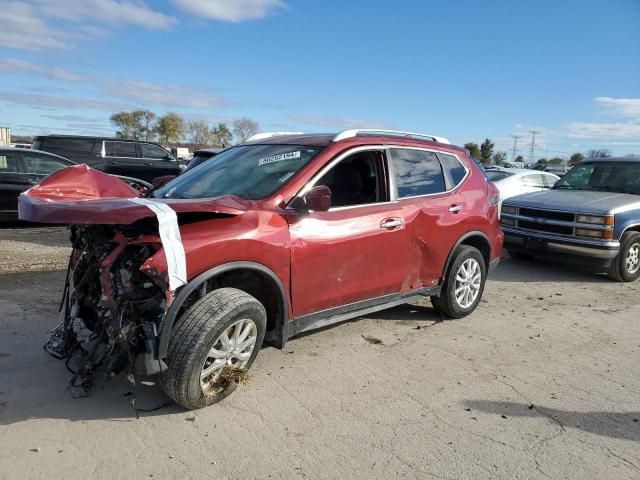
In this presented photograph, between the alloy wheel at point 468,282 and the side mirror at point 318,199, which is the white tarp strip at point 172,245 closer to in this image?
the side mirror at point 318,199

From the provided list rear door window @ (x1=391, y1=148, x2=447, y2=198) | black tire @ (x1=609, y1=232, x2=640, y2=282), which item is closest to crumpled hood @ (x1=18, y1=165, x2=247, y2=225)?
rear door window @ (x1=391, y1=148, x2=447, y2=198)

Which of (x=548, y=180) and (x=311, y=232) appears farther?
(x=548, y=180)

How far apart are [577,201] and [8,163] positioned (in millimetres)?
10528

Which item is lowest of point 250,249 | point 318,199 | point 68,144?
point 250,249

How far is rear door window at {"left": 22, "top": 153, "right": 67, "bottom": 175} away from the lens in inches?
411

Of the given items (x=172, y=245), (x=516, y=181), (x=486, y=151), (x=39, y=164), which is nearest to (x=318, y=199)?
(x=172, y=245)

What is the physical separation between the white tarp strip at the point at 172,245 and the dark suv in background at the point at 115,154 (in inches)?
493

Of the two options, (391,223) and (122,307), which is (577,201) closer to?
(391,223)

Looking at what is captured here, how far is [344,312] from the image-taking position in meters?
4.31

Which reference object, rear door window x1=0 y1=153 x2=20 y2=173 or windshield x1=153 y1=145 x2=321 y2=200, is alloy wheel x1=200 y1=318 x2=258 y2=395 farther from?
rear door window x1=0 y1=153 x2=20 y2=173

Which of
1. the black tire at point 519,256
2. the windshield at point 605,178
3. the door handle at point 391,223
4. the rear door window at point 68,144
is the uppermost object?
the rear door window at point 68,144

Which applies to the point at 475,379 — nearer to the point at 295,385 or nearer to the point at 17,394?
the point at 295,385

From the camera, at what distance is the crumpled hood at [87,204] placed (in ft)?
9.93

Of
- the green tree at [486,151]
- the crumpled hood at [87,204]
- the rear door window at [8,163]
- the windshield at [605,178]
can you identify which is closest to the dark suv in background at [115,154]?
the rear door window at [8,163]
